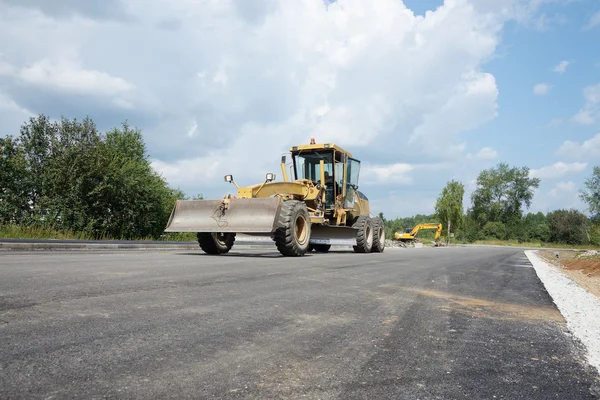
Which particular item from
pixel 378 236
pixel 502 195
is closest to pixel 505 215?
pixel 502 195

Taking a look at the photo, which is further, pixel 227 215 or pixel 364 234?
pixel 364 234

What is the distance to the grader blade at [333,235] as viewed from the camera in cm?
1476

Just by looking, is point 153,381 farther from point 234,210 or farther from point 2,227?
point 2,227

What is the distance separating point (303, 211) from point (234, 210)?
6.20ft

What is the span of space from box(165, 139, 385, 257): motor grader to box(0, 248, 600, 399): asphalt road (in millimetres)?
5658

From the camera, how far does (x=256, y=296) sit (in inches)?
179

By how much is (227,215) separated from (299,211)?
1897 mm

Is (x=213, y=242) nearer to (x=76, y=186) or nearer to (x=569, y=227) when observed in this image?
(x=76, y=186)

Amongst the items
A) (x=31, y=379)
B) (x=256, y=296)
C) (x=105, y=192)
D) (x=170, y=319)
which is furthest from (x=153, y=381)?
(x=105, y=192)

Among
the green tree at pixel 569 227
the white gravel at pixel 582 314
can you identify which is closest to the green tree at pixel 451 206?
the green tree at pixel 569 227

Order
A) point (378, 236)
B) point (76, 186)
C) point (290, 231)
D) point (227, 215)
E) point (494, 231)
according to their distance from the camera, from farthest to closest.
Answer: point (494, 231) → point (76, 186) → point (378, 236) → point (227, 215) → point (290, 231)

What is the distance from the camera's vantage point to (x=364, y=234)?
51.9ft

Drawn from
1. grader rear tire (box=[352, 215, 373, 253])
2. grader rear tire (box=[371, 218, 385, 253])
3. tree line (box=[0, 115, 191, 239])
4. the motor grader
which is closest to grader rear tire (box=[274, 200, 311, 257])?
the motor grader

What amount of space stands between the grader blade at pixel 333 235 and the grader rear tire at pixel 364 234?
0.85 feet
